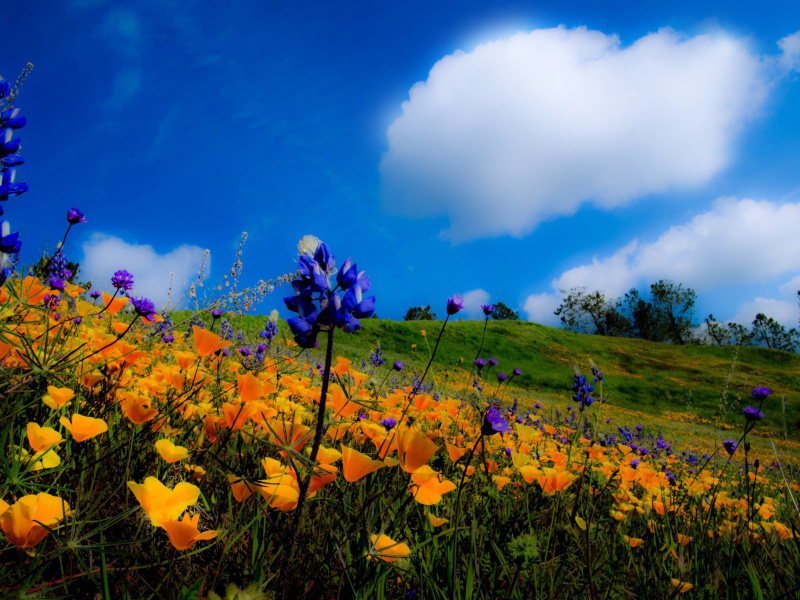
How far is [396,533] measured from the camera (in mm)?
1262

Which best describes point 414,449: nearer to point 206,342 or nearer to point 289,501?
point 289,501

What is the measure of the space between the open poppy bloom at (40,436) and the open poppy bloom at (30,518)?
0.23 m

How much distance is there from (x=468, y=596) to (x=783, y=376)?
3987 cm

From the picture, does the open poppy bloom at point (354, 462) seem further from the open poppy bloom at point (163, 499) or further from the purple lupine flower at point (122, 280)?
the purple lupine flower at point (122, 280)

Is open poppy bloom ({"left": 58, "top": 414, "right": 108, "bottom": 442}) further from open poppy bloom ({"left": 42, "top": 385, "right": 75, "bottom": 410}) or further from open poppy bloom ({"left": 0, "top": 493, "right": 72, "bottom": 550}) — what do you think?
open poppy bloom ({"left": 0, "top": 493, "right": 72, "bottom": 550})

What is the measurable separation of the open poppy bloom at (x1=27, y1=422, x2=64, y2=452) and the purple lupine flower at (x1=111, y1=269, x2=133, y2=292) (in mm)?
1766

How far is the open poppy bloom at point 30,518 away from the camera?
0.72 meters

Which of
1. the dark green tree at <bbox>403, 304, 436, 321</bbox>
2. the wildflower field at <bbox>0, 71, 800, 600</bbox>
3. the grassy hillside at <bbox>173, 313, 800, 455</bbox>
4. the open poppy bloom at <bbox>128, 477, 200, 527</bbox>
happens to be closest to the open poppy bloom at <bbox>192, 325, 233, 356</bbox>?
the wildflower field at <bbox>0, 71, 800, 600</bbox>

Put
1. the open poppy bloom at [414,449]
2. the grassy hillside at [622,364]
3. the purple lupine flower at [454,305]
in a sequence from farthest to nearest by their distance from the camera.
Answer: the grassy hillside at [622,364] < the purple lupine flower at [454,305] < the open poppy bloom at [414,449]

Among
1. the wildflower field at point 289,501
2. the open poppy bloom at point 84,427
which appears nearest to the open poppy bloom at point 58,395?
the wildflower field at point 289,501

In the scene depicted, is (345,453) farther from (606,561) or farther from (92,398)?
(92,398)

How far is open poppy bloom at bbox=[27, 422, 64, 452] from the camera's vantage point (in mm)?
942

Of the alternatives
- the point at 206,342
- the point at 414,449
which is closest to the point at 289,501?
the point at 414,449

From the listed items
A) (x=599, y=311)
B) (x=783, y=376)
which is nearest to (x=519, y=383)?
(x=783, y=376)
